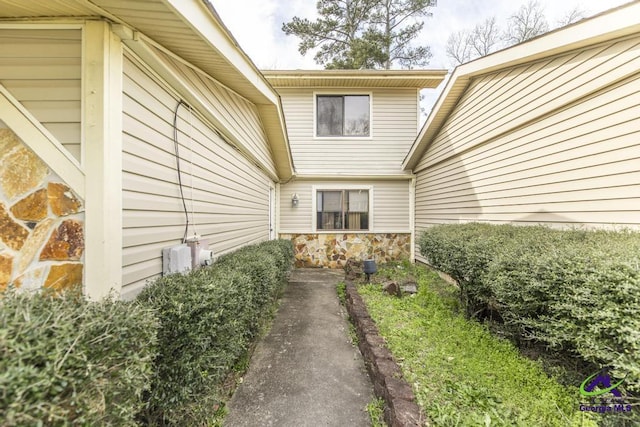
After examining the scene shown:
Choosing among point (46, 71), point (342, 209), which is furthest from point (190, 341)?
point (342, 209)

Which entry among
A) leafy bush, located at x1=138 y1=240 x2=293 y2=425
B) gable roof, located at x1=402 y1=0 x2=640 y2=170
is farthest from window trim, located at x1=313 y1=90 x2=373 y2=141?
leafy bush, located at x1=138 y1=240 x2=293 y2=425

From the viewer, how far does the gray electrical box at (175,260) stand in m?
2.48

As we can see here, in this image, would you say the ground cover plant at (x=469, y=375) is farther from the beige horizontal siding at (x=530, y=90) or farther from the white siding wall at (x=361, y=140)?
the white siding wall at (x=361, y=140)

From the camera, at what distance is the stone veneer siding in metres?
8.81

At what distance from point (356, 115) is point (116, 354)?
28.5 ft

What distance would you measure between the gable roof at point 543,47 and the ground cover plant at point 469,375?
378 cm

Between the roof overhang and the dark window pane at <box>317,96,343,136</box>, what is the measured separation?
46cm

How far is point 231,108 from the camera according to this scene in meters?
4.11

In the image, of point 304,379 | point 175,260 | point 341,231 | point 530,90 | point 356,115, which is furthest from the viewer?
point 341,231

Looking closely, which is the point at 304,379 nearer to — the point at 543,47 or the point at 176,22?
the point at 176,22

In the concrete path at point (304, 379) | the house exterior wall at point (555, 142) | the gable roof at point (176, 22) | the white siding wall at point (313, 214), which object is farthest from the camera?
the white siding wall at point (313, 214)

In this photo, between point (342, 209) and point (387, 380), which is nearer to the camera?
point (387, 380)

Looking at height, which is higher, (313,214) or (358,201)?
(358,201)

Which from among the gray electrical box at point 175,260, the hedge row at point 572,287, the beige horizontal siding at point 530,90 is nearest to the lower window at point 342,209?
the beige horizontal siding at point 530,90
